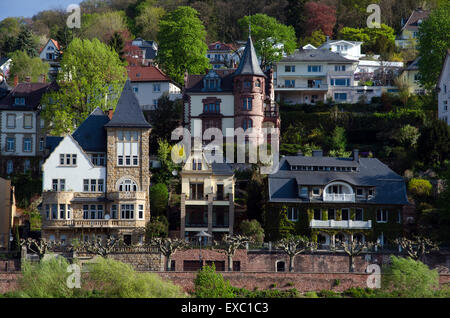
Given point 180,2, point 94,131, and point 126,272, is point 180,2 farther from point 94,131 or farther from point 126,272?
point 126,272

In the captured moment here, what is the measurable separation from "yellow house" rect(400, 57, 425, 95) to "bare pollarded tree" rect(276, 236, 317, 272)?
3334 cm

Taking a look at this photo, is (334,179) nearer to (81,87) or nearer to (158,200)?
(158,200)

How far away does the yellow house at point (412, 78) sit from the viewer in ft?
314

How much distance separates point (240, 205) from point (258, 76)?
15317 millimetres

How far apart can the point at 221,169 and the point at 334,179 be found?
9477 mm

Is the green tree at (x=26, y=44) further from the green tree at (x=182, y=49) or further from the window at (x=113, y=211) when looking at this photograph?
the window at (x=113, y=211)

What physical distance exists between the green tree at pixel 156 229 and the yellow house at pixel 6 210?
11127mm


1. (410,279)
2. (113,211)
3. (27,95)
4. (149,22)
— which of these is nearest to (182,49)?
(27,95)

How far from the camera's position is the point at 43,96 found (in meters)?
80.2

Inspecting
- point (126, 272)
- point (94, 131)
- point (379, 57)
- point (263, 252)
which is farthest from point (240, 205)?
point (379, 57)

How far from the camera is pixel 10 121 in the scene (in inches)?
3263

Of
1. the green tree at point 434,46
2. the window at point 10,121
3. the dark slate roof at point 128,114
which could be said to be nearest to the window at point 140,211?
the dark slate roof at point 128,114

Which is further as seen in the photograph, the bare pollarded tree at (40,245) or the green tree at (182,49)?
the green tree at (182,49)

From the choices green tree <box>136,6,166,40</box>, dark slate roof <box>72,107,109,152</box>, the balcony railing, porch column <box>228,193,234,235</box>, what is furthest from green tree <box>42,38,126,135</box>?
green tree <box>136,6,166,40</box>
